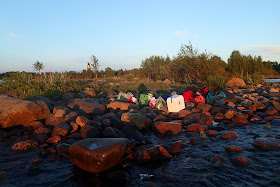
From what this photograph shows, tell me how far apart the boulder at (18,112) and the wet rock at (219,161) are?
6471 millimetres

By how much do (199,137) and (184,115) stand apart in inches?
86.1

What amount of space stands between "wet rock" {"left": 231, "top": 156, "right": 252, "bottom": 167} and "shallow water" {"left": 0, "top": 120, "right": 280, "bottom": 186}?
3.2 inches

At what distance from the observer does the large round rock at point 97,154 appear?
3877mm

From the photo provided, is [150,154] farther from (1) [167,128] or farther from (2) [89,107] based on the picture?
(2) [89,107]

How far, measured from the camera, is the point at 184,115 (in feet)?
26.5

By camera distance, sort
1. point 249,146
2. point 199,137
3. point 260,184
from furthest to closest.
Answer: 1. point 199,137
2. point 249,146
3. point 260,184

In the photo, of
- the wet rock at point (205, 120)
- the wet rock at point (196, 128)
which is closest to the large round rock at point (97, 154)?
the wet rock at point (196, 128)

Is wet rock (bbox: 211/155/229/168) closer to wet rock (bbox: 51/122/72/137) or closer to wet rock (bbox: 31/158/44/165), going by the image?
wet rock (bbox: 31/158/44/165)

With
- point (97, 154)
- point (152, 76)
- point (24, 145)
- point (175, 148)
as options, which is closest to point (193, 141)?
point (175, 148)

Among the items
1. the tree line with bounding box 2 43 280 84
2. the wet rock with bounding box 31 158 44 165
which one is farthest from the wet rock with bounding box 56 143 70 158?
the tree line with bounding box 2 43 280 84

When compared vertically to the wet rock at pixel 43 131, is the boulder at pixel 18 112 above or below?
above

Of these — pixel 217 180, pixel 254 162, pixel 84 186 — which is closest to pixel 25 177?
pixel 84 186

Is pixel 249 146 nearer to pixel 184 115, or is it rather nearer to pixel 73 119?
pixel 184 115

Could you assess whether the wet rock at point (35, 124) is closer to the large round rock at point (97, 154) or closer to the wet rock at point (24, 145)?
the wet rock at point (24, 145)
